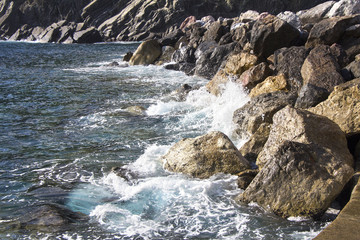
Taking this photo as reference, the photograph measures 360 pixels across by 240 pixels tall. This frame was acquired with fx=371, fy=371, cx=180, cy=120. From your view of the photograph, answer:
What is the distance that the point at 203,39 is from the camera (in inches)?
1037

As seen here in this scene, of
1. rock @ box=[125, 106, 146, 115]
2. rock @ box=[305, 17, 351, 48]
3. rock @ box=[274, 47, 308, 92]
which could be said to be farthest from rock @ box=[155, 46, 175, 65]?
rock @ box=[305, 17, 351, 48]

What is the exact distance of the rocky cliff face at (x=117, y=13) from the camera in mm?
72125

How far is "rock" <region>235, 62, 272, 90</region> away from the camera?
14.1 m

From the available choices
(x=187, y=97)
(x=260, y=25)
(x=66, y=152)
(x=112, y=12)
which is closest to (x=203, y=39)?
(x=260, y=25)

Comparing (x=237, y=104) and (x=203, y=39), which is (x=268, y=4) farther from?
(x=237, y=104)

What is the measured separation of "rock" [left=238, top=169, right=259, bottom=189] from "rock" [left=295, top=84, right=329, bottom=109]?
2.77 m

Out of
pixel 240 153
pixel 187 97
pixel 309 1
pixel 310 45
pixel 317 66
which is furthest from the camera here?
pixel 309 1

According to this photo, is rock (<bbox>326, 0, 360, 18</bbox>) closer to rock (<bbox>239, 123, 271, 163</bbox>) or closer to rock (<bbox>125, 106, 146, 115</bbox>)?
rock (<bbox>125, 106, 146, 115</bbox>)

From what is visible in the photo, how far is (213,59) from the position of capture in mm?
21406

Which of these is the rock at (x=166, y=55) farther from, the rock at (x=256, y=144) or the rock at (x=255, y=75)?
the rock at (x=256, y=144)

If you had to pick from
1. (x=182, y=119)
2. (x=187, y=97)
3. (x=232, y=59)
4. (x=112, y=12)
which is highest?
(x=112, y=12)

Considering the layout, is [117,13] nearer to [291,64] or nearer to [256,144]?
[291,64]

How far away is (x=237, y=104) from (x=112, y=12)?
2836 inches

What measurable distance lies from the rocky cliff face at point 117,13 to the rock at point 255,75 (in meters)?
55.4
